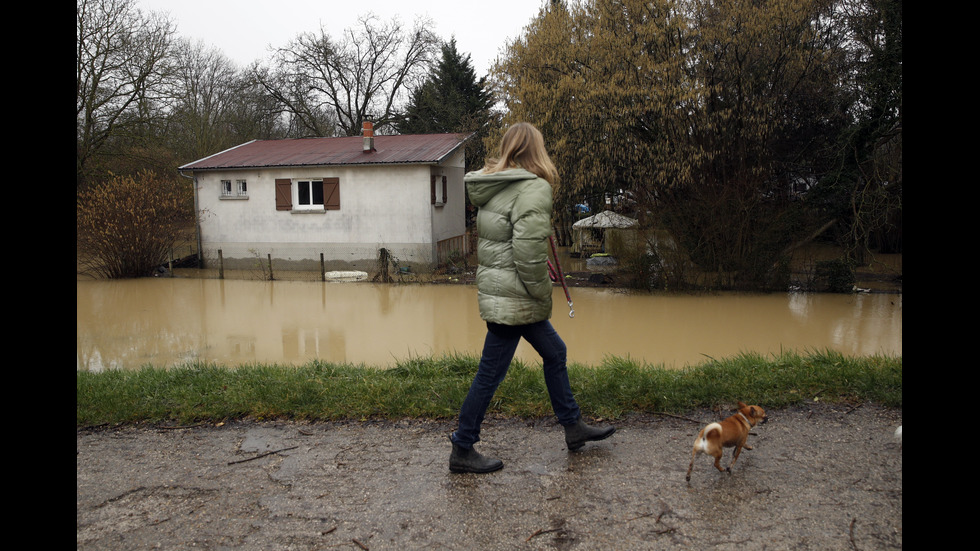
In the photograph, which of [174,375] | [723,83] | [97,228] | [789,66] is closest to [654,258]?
[723,83]

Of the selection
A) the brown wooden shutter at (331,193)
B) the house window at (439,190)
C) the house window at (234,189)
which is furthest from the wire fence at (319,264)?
the house window at (234,189)

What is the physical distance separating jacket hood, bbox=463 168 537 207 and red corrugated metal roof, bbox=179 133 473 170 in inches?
710

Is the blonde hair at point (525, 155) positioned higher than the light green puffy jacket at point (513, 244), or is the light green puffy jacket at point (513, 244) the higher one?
the blonde hair at point (525, 155)

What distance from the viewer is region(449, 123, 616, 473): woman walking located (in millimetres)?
3287

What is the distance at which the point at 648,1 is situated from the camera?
16250 mm

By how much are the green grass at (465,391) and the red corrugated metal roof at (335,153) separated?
16677 millimetres

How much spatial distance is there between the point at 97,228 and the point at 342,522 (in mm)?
20726

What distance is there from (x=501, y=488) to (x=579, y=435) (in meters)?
0.60

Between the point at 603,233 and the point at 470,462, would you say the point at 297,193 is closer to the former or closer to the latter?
the point at 603,233

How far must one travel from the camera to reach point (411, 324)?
1363 centimetres

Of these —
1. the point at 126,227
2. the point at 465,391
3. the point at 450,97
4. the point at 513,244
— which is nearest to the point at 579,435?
the point at 513,244

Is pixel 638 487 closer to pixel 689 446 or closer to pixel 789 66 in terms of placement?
pixel 689 446

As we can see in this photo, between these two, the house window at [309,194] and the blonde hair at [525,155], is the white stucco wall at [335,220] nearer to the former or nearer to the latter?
the house window at [309,194]

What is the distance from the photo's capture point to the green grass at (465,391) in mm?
4320
